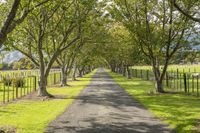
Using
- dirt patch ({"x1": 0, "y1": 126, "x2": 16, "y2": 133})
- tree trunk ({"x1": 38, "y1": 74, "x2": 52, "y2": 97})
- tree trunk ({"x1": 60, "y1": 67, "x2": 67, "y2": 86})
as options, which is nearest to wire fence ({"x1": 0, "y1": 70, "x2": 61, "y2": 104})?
tree trunk ({"x1": 38, "y1": 74, "x2": 52, "y2": 97})

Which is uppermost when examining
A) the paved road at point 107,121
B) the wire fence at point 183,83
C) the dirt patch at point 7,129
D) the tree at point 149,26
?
the tree at point 149,26

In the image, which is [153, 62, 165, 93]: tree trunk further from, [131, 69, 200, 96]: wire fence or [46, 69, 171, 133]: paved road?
[46, 69, 171, 133]: paved road

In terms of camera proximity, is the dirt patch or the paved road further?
the dirt patch

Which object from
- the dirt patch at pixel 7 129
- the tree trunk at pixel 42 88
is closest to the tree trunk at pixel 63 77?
the tree trunk at pixel 42 88

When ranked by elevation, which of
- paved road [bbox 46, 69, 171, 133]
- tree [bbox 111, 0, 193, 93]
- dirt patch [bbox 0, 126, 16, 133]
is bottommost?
dirt patch [bbox 0, 126, 16, 133]

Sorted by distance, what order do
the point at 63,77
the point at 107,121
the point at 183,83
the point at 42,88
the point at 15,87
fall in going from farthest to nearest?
the point at 63,77
the point at 15,87
the point at 183,83
the point at 42,88
the point at 107,121

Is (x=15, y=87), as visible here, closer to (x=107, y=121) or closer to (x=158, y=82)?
(x=158, y=82)

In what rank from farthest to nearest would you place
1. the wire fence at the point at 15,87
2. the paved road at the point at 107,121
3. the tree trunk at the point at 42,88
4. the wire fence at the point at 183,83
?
the tree trunk at the point at 42,88
the wire fence at the point at 183,83
the wire fence at the point at 15,87
the paved road at the point at 107,121

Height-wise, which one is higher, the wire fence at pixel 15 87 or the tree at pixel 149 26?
the tree at pixel 149 26

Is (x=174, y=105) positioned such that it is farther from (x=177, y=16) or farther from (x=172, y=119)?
(x=177, y=16)

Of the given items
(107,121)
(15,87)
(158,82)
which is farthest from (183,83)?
(107,121)

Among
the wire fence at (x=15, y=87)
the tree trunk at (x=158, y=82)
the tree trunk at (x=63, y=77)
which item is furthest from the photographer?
the tree trunk at (x=63, y=77)

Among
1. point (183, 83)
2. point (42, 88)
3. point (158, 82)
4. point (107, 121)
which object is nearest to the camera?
point (107, 121)

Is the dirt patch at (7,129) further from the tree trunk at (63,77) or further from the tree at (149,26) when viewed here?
the tree trunk at (63,77)
